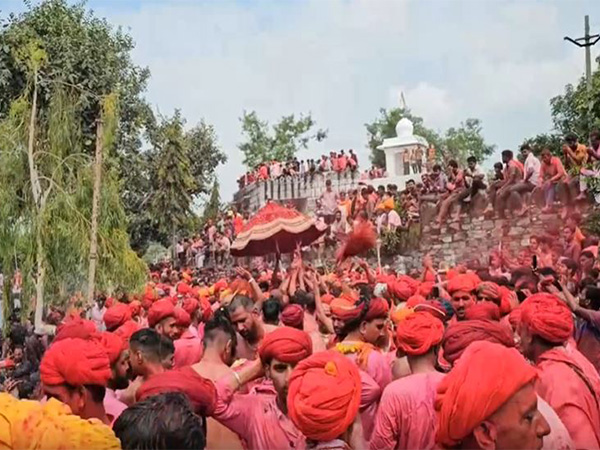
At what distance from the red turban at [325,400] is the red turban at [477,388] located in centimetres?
53

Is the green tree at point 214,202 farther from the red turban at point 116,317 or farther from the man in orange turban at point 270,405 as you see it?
A: the man in orange turban at point 270,405

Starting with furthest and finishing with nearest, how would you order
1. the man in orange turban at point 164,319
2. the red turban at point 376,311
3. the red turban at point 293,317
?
1. the man in orange turban at point 164,319
2. the red turban at point 293,317
3. the red turban at point 376,311

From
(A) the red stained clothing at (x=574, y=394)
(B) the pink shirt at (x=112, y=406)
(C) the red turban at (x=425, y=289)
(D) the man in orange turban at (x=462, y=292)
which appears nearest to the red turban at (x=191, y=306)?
Result: (C) the red turban at (x=425, y=289)

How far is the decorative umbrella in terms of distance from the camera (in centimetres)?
1366

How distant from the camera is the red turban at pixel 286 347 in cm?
409

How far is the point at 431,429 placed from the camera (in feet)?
12.3

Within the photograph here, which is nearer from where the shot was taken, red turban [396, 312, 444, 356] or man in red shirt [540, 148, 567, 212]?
red turban [396, 312, 444, 356]

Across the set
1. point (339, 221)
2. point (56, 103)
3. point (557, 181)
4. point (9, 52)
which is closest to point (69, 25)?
point (9, 52)

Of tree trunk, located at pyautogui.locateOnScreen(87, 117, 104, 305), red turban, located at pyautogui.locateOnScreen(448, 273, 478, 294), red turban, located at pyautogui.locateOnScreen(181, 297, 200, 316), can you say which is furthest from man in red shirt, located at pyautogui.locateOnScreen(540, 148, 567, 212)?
red turban, located at pyautogui.locateOnScreen(181, 297, 200, 316)

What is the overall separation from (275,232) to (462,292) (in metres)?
6.98

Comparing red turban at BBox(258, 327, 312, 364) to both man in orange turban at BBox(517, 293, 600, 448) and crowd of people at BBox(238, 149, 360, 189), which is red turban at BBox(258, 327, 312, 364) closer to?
man in orange turban at BBox(517, 293, 600, 448)

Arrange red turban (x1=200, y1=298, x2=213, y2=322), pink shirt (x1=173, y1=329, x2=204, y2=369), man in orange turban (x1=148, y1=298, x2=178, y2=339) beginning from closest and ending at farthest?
pink shirt (x1=173, y1=329, x2=204, y2=369) < man in orange turban (x1=148, y1=298, x2=178, y2=339) < red turban (x1=200, y1=298, x2=213, y2=322)

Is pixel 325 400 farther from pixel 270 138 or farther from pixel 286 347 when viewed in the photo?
pixel 270 138

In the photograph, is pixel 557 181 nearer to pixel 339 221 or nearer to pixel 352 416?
pixel 339 221
